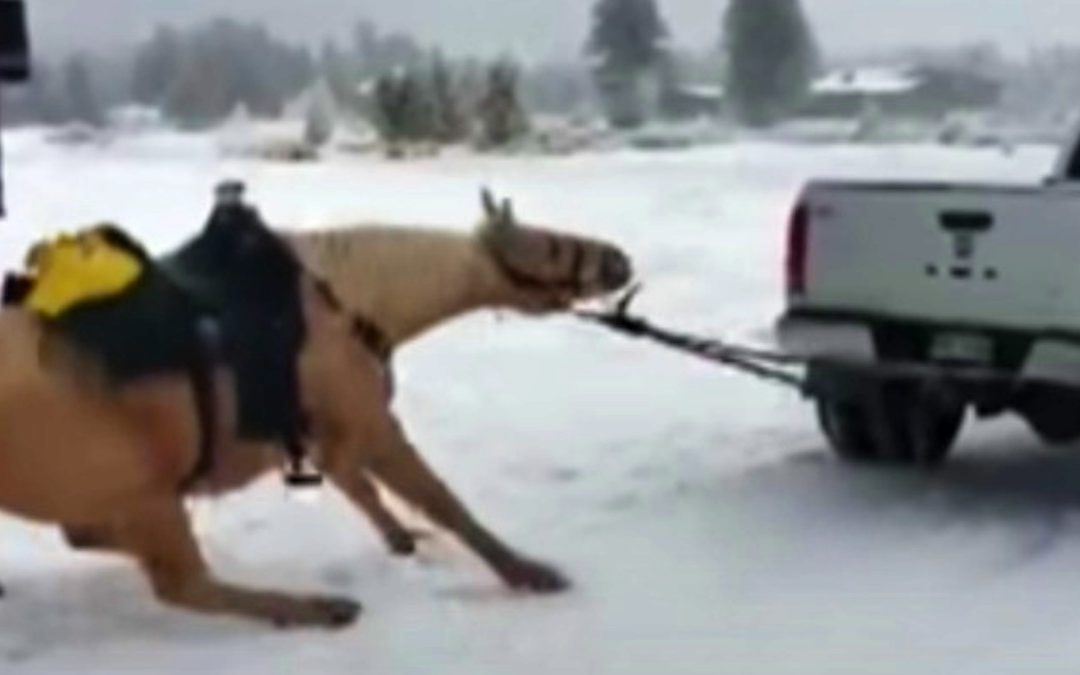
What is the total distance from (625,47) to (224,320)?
3364 inches

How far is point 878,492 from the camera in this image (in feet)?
27.7

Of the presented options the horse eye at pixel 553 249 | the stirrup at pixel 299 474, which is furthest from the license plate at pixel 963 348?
the stirrup at pixel 299 474

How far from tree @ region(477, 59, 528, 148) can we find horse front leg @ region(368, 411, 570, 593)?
181ft

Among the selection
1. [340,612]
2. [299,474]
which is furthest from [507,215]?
[340,612]

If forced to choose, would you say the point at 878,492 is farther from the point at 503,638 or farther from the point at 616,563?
the point at 503,638

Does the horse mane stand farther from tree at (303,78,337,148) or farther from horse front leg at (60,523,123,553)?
tree at (303,78,337,148)

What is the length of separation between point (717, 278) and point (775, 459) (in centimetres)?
863

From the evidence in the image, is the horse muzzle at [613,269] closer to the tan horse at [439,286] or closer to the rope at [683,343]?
the tan horse at [439,286]

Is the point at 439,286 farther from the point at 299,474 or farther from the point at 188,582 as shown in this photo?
the point at 188,582

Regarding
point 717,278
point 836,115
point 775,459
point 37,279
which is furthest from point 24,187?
point 836,115

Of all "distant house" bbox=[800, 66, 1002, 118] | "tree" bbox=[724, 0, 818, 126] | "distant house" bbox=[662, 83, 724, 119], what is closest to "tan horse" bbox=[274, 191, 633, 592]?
"distant house" bbox=[800, 66, 1002, 118]

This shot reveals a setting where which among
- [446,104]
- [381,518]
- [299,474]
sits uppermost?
[299,474]

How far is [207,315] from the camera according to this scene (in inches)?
251

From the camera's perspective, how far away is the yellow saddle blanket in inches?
245
